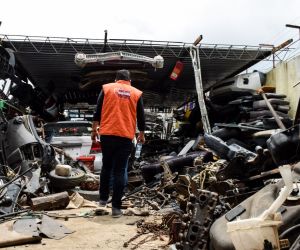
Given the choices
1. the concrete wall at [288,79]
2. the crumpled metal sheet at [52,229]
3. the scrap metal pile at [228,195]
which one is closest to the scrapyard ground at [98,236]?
the crumpled metal sheet at [52,229]

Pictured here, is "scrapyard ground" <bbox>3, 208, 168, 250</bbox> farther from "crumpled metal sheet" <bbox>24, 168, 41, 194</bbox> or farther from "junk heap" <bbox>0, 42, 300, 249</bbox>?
"crumpled metal sheet" <bbox>24, 168, 41, 194</bbox>

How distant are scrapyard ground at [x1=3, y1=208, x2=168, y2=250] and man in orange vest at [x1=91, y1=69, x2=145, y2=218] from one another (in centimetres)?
48

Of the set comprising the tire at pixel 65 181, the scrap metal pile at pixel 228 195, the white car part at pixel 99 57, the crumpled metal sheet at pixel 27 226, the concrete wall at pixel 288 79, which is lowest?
the tire at pixel 65 181

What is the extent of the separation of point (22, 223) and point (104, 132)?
1.63 metres

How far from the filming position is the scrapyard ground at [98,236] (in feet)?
11.0

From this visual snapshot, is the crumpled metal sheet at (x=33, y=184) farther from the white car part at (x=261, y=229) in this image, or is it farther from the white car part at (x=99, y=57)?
the white car part at (x=99, y=57)

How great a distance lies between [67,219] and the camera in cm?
458

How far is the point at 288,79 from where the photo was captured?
12586mm

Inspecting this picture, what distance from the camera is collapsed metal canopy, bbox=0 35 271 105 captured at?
43.1ft

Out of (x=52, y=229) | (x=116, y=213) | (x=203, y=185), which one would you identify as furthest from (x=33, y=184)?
(x=203, y=185)

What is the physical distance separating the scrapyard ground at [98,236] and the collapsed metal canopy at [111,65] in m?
8.42

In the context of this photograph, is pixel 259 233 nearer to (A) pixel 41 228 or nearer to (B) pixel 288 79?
(A) pixel 41 228

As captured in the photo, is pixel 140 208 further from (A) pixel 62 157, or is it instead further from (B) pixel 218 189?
(A) pixel 62 157

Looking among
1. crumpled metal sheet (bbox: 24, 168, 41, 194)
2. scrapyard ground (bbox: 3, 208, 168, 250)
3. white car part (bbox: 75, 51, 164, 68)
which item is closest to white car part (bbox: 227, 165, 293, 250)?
scrapyard ground (bbox: 3, 208, 168, 250)
